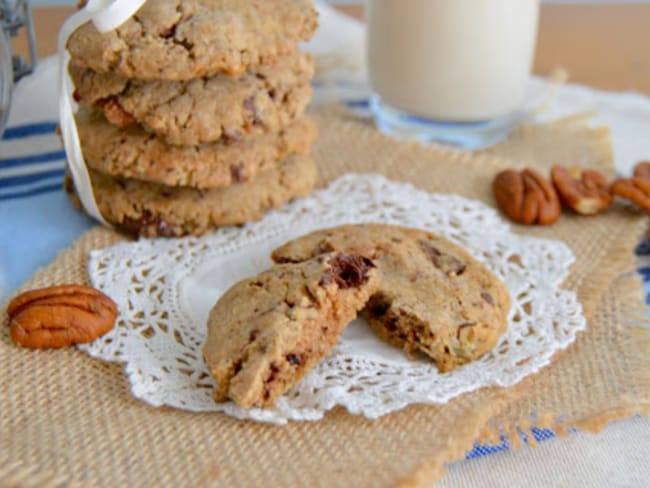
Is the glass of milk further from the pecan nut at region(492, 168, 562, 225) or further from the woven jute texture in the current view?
the woven jute texture

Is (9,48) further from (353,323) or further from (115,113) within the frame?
(353,323)

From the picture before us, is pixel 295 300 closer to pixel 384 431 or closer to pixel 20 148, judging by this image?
pixel 384 431

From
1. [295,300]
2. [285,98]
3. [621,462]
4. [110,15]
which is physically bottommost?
[621,462]

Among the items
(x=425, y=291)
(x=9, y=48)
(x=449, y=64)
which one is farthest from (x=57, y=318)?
(x=449, y=64)

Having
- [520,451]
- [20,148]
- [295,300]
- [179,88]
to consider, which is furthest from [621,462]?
[20,148]

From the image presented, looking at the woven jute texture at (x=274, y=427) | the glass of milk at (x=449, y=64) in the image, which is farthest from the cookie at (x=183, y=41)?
the glass of milk at (x=449, y=64)

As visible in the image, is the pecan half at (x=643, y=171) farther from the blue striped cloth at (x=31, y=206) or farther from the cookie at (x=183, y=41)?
the blue striped cloth at (x=31, y=206)

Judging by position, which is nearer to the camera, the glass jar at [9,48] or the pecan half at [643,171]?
the glass jar at [9,48]

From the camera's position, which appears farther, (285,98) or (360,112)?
(360,112)
